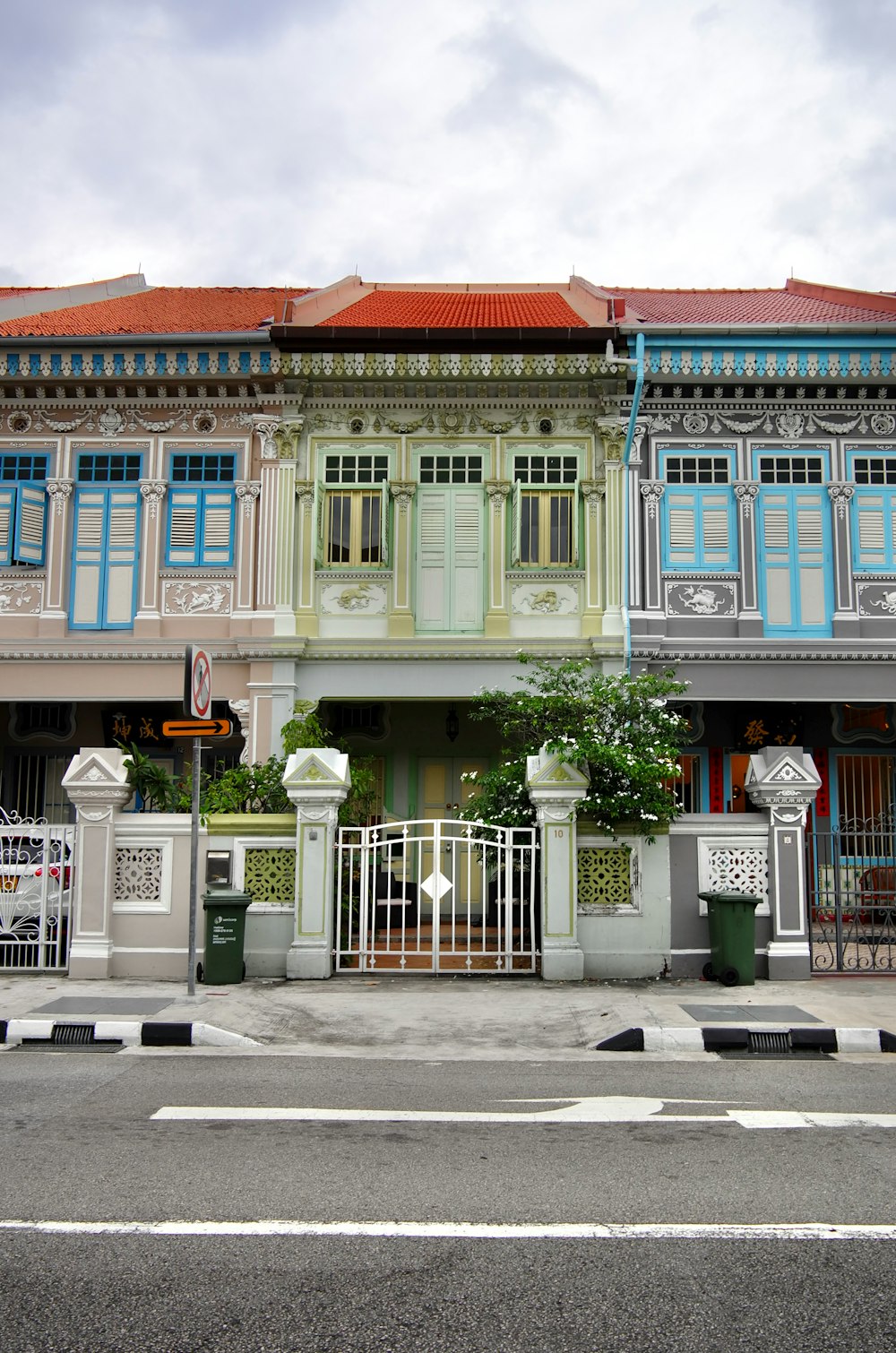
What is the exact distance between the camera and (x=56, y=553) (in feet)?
55.4

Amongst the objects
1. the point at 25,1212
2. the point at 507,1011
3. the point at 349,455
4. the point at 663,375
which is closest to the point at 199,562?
the point at 349,455

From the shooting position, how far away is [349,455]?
17094 mm

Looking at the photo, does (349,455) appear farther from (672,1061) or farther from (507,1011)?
(672,1061)

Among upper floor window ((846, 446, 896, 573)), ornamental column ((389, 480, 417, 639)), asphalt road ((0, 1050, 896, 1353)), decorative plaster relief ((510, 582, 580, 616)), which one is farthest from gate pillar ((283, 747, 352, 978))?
upper floor window ((846, 446, 896, 573))

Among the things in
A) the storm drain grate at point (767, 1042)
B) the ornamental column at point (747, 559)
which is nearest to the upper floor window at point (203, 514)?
the ornamental column at point (747, 559)

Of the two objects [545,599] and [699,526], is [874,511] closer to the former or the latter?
[699,526]

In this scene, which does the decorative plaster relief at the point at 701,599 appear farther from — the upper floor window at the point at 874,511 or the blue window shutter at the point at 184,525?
the blue window shutter at the point at 184,525

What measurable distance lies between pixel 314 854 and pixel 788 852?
15.7 ft

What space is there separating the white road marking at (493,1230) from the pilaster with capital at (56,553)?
1312cm

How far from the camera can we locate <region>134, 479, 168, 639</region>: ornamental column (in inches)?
658

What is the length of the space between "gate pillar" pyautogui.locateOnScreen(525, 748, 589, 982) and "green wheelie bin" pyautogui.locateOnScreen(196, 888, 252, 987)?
297 cm

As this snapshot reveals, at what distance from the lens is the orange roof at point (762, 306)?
18000mm

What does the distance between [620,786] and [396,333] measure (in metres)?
8.14

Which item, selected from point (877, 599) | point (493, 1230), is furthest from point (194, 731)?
point (877, 599)
